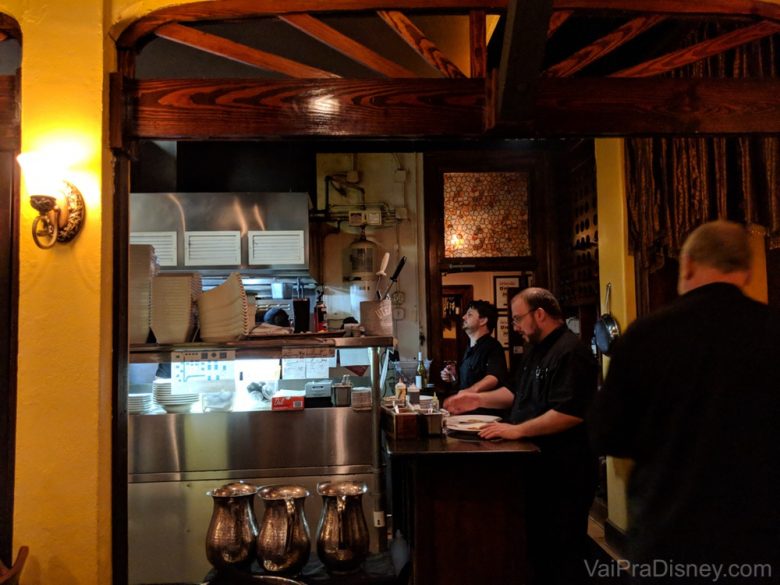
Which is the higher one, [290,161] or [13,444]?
[290,161]

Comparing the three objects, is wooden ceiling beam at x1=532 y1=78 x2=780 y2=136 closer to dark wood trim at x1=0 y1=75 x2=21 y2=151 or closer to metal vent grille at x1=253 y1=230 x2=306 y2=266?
dark wood trim at x1=0 y1=75 x2=21 y2=151

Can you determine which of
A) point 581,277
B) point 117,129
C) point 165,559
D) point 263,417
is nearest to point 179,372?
point 263,417

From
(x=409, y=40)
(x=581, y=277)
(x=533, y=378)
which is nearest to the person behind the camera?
(x=409, y=40)

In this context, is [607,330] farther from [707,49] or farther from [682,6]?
[682,6]

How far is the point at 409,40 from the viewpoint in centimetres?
259

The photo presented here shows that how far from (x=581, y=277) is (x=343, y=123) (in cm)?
369

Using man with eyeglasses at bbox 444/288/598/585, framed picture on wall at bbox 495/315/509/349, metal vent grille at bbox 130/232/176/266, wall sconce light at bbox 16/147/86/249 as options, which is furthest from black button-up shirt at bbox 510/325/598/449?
metal vent grille at bbox 130/232/176/266

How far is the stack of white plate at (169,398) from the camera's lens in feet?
11.1

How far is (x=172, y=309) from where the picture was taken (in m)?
3.33

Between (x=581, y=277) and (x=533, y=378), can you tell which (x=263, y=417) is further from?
(x=581, y=277)

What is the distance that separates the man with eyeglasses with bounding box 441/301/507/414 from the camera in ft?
14.2

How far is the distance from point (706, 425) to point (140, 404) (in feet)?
10.0

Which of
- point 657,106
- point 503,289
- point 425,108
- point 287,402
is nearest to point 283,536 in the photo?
point 287,402

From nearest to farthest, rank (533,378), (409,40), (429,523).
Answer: (409,40)
(429,523)
(533,378)
